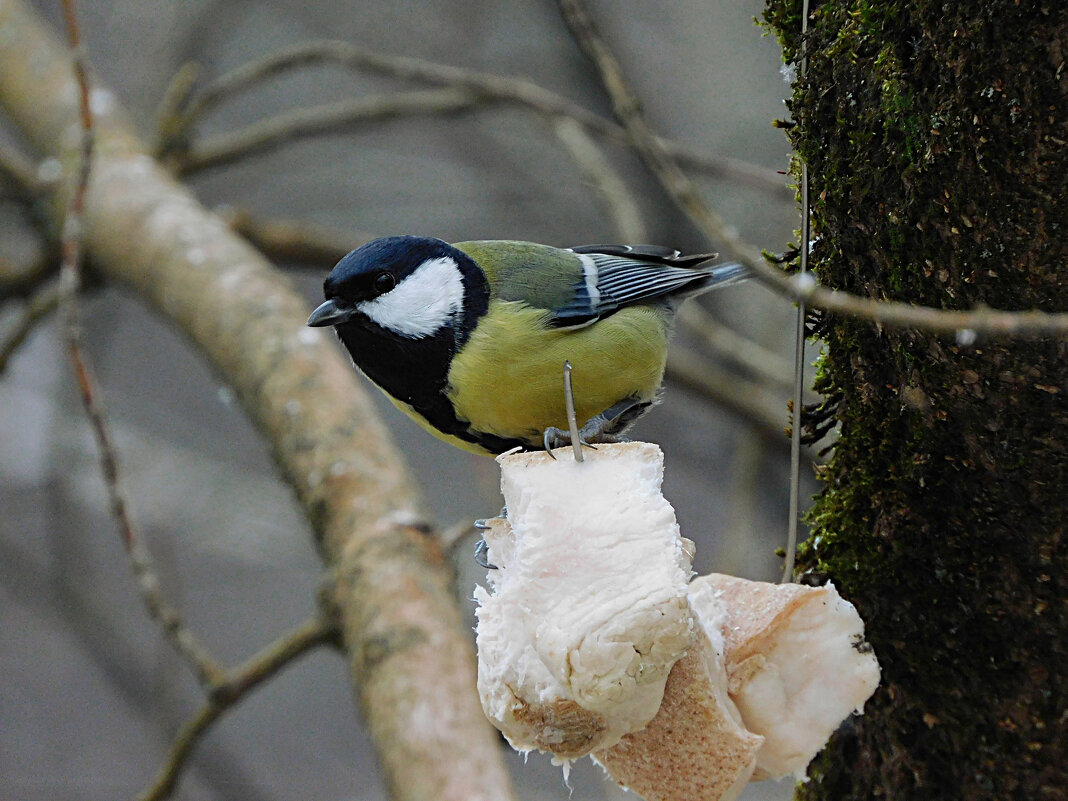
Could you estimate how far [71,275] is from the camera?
1.81 m

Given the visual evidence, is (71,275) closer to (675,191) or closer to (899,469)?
(675,191)

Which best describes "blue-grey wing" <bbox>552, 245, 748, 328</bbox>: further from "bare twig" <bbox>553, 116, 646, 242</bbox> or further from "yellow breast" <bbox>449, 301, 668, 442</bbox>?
"bare twig" <bbox>553, 116, 646, 242</bbox>

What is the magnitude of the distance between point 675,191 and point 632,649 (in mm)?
531

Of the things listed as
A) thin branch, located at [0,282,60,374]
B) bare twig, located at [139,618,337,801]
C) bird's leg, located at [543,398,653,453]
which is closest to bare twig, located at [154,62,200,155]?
thin branch, located at [0,282,60,374]

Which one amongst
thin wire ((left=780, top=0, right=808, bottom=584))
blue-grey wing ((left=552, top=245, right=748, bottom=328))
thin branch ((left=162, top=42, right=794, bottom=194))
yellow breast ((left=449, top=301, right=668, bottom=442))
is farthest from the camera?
thin branch ((left=162, top=42, right=794, bottom=194))

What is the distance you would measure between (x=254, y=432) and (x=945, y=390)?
3.14 m

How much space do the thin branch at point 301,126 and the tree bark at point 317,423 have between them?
14cm

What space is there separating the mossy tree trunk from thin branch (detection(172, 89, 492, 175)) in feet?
5.40

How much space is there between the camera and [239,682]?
175 cm

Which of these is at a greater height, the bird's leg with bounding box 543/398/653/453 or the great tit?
the great tit

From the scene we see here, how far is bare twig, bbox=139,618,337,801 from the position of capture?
1.73 metres

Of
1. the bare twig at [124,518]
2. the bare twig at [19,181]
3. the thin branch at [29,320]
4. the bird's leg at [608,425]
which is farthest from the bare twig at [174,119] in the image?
the bird's leg at [608,425]

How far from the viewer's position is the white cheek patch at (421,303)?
1.44 meters

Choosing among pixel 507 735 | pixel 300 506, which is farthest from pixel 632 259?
pixel 507 735
